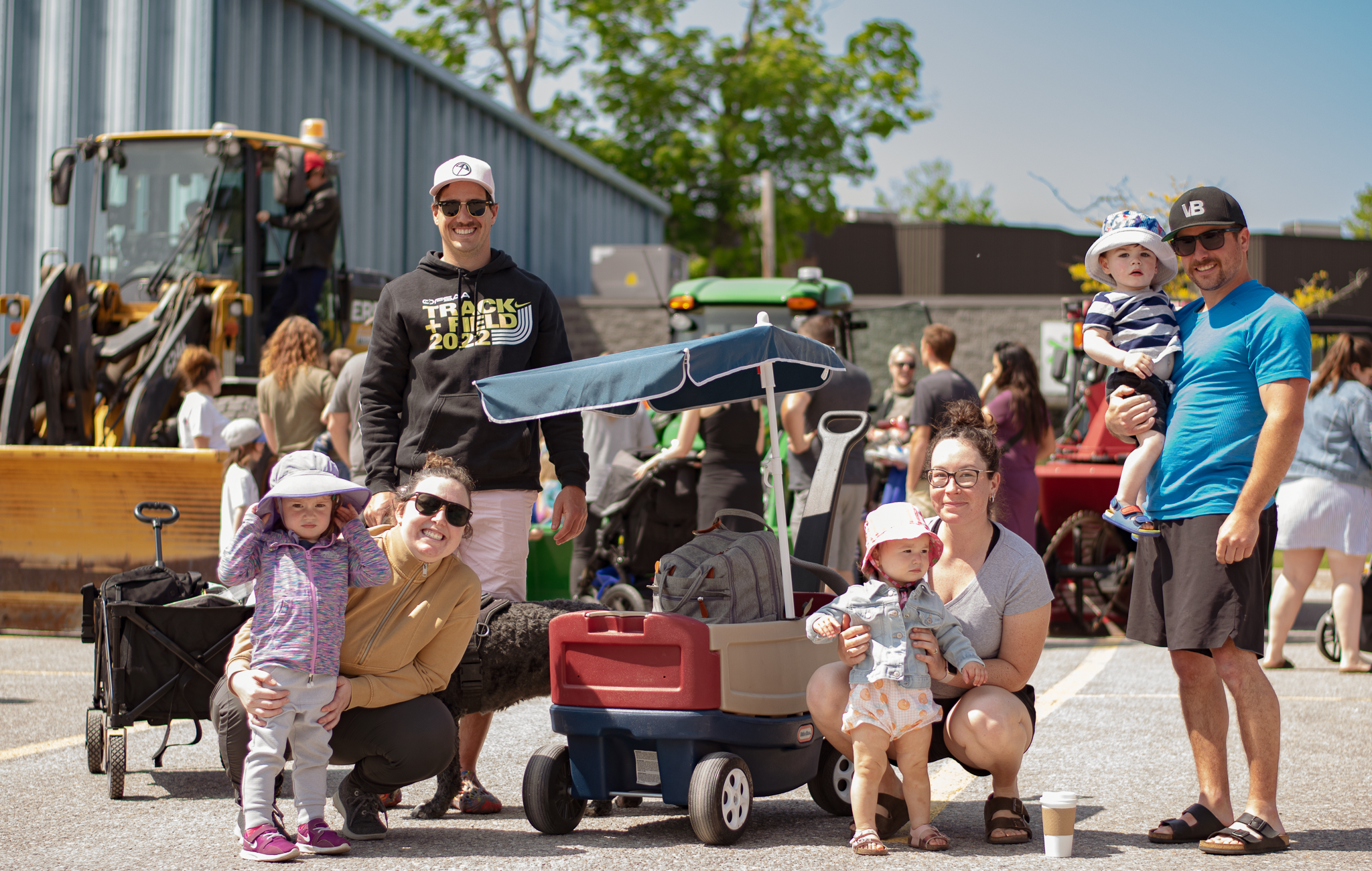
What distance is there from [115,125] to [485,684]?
12937 millimetres

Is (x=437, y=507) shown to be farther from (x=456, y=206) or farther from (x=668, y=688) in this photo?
(x=456, y=206)

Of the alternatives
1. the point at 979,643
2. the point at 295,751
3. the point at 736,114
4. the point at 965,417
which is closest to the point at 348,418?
the point at 295,751

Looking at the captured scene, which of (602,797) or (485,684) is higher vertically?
(485,684)

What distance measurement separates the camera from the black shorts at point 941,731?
14.5 ft

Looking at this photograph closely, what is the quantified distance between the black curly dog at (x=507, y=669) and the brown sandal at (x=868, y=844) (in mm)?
1198

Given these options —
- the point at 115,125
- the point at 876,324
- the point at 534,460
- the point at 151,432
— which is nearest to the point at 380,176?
the point at 115,125

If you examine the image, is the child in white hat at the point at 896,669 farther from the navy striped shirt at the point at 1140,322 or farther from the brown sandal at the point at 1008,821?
the navy striped shirt at the point at 1140,322

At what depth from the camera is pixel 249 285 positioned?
40.4ft

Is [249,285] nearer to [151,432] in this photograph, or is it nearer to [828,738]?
[151,432]

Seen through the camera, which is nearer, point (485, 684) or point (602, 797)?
point (602, 797)

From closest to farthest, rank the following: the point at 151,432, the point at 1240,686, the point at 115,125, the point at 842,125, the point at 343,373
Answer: the point at 1240,686 → the point at 343,373 → the point at 151,432 → the point at 115,125 → the point at 842,125

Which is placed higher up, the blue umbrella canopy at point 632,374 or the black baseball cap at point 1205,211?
the black baseball cap at point 1205,211

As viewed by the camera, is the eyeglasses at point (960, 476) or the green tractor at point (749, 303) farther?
the green tractor at point (749, 303)

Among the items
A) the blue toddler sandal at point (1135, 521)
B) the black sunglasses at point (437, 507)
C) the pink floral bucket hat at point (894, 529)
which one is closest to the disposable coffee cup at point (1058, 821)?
the pink floral bucket hat at point (894, 529)
